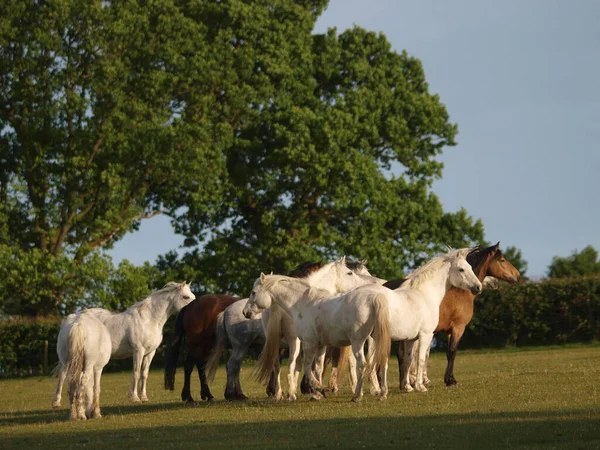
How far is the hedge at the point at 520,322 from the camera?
112 feet

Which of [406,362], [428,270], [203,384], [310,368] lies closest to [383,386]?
[310,368]

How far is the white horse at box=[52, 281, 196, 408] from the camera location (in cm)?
1977

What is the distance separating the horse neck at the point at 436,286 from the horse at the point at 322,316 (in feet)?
5.38

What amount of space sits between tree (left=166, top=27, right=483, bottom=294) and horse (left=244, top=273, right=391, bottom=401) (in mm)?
20851

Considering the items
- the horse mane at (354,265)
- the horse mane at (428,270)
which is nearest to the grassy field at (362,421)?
the horse mane at (428,270)

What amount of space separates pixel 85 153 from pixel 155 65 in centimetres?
416

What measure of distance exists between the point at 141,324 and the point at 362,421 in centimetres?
743

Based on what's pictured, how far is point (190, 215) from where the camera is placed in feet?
133

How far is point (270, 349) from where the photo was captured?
1695 centimetres

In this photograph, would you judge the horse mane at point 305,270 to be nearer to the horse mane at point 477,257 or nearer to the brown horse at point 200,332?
the brown horse at point 200,332

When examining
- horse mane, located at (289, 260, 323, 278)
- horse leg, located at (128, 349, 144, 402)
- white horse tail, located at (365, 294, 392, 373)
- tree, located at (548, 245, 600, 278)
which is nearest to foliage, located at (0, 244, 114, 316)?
horse leg, located at (128, 349, 144, 402)

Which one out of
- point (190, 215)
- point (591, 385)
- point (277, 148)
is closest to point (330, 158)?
point (277, 148)

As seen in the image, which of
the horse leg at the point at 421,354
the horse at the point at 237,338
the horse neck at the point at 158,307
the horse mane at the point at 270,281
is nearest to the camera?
the horse mane at the point at 270,281

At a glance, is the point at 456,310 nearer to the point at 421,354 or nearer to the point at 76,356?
the point at 421,354
